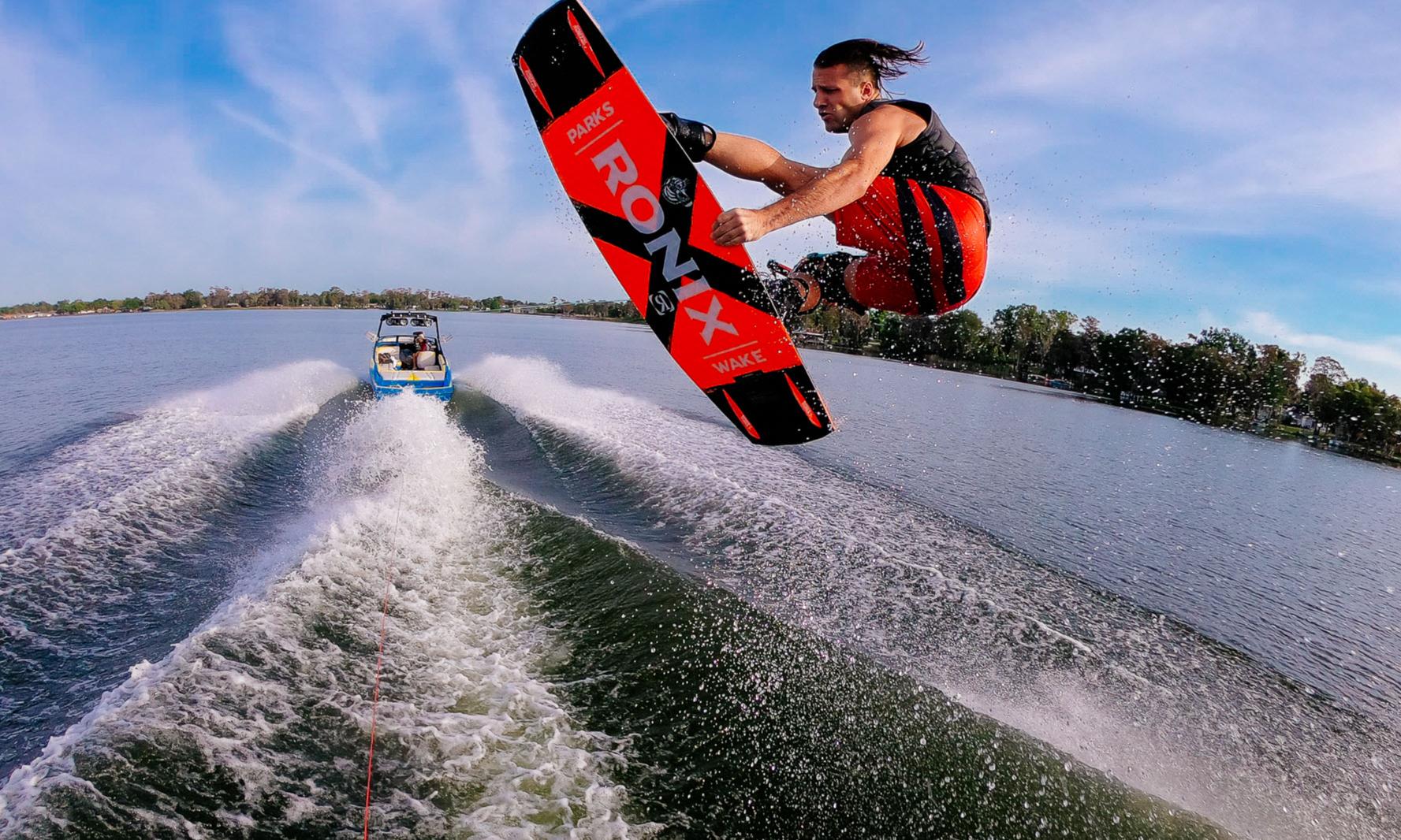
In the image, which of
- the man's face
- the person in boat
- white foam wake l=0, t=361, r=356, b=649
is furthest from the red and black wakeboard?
the person in boat

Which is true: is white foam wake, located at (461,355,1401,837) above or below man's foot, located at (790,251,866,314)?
below

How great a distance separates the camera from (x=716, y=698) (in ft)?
18.6

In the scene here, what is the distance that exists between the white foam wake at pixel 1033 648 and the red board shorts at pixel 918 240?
4.00 metres

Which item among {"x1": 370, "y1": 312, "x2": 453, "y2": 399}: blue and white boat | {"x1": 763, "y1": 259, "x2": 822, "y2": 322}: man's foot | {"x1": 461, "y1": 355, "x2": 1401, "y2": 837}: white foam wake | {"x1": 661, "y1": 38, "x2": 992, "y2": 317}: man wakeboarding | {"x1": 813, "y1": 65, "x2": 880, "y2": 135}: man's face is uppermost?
{"x1": 813, "y1": 65, "x2": 880, "y2": 135}: man's face

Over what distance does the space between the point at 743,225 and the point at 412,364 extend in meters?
21.6

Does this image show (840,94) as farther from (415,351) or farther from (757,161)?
(415,351)

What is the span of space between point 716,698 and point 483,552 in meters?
4.38

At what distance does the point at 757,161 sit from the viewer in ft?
13.0

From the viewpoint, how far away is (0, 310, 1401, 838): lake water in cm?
447

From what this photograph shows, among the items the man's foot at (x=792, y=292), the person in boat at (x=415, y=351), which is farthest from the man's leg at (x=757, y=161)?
the person in boat at (x=415, y=351)

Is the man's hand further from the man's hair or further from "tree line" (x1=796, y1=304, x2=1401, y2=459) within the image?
"tree line" (x1=796, y1=304, x2=1401, y2=459)

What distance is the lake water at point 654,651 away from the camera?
176 inches

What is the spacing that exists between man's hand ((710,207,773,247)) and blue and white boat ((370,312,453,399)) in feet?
64.7

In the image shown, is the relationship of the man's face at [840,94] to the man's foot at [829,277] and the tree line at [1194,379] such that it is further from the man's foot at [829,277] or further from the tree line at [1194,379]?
the tree line at [1194,379]
